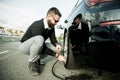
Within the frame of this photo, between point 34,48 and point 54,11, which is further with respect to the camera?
point 34,48

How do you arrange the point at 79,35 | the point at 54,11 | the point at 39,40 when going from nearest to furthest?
the point at 79,35 < the point at 54,11 < the point at 39,40

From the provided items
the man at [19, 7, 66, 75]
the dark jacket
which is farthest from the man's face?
the dark jacket

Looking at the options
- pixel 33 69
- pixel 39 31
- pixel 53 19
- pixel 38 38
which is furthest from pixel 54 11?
pixel 33 69

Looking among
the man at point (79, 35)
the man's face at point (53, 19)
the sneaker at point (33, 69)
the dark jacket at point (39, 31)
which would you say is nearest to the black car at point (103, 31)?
the man at point (79, 35)

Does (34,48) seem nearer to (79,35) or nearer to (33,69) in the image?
(33,69)

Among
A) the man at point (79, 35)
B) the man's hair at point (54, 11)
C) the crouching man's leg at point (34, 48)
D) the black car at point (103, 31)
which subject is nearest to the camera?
the black car at point (103, 31)

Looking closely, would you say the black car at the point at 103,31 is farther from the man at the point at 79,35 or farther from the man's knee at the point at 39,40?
the man's knee at the point at 39,40

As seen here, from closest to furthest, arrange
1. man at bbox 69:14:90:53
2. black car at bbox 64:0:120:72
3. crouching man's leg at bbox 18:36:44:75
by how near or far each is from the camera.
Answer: black car at bbox 64:0:120:72, man at bbox 69:14:90:53, crouching man's leg at bbox 18:36:44:75

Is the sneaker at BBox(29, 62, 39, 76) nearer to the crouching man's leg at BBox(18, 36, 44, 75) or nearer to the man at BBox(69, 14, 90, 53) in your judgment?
the crouching man's leg at BBox(18, 36, 44, 75)

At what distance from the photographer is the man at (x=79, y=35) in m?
2.43

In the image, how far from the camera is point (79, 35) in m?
2.56

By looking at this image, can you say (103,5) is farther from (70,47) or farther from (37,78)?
(37,78)

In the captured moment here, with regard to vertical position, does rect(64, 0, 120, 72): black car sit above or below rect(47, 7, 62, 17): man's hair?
below

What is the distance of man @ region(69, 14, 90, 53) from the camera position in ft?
7.96
